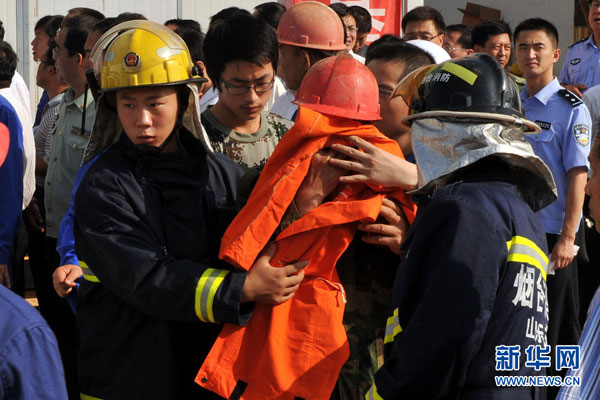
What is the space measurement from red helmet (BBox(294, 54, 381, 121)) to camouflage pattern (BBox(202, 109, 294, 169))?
2.22 feet

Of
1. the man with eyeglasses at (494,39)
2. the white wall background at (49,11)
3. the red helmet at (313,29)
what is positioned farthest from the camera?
the white wall background at (49,11)

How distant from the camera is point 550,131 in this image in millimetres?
5152

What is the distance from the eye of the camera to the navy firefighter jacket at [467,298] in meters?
1.94

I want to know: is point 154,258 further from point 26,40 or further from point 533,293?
point 26,40

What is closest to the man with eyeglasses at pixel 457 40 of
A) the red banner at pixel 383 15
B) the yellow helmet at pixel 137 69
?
the red banner at pixel 383 15

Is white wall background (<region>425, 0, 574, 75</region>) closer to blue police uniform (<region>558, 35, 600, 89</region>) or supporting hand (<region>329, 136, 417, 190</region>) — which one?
blue police uniform (<region>558, 35, 600, 89</region>)

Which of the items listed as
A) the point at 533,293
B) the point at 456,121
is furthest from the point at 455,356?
the point at 456,121

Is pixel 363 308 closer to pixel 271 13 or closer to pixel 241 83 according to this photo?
pixel 241 83

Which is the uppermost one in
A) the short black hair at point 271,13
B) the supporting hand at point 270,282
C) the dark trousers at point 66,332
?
the short black hair at point 271,13

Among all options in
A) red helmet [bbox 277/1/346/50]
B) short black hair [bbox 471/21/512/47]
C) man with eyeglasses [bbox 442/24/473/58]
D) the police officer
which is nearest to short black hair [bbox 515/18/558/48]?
the police officer

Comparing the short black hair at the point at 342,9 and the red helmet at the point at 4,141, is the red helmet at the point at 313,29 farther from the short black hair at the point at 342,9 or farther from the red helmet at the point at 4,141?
the short black hair at the point at 342,9

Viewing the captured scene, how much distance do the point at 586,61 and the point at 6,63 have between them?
17.2 ft

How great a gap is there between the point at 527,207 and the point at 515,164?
123mm

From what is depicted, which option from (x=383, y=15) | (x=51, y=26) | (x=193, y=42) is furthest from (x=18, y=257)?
(x=383, y=15)
